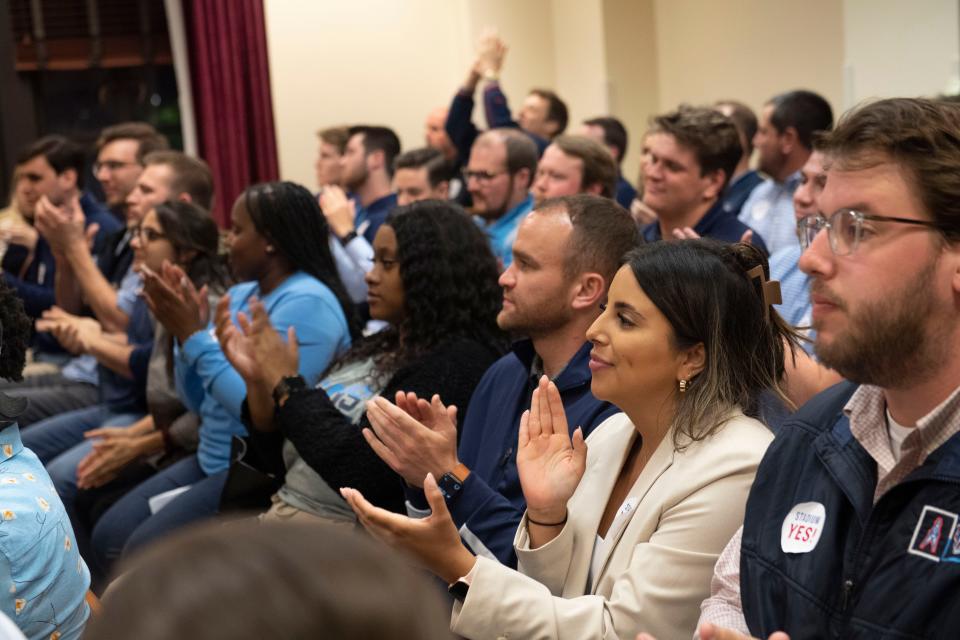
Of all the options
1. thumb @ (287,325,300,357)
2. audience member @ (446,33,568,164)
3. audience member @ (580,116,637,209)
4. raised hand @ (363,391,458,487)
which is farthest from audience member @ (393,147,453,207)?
raised hand @ (363,391,458,487)

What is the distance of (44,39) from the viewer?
7145 millimetres

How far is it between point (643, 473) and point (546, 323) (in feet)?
2.02

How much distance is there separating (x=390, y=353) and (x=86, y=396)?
213 cm

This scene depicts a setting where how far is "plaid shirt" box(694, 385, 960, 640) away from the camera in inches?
53.7

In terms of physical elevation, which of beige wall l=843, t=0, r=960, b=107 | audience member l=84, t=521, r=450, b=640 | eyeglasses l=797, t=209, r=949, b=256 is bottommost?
audience member l=84, t=521, r=450, b=640

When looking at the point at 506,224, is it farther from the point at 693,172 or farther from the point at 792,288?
the point at 792,288

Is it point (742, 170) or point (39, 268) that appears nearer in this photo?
point (39, 268)

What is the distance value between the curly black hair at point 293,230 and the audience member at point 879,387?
201 cm

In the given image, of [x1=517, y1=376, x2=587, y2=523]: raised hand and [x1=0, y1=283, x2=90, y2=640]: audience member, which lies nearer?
[x1=0, y1=283, x2=90, y2=640]: audience member

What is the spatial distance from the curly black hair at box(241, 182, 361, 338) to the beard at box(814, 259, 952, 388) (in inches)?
81.4

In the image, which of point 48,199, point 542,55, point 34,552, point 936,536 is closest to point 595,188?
point 48,199

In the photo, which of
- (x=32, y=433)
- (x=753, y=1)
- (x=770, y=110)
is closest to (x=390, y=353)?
(x=32, y=433)

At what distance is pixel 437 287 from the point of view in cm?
280

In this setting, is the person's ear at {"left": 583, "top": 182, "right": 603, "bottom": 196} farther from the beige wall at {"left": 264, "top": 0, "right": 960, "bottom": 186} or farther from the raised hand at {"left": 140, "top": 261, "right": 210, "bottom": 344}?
the beige wall at {"left": 264, "top": 0, "right": 960, "bottom": 186}
